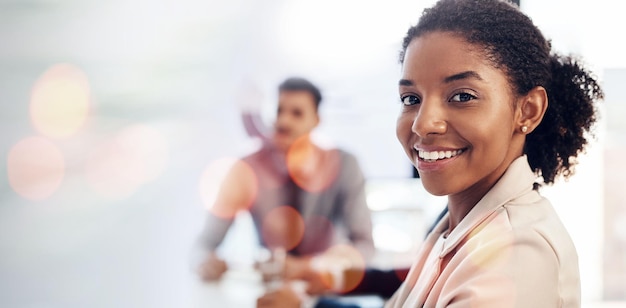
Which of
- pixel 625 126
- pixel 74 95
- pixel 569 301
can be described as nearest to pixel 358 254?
pixel 569 301

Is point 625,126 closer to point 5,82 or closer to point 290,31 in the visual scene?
point 290,31

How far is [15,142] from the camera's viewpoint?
3334mm

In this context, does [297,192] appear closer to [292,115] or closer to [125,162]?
[292,115]

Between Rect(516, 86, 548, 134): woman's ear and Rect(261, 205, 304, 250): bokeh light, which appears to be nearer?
Rect(516, 86, 548, 134): woman's ear

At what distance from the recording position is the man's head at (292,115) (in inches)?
89.6

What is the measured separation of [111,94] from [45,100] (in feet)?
1.41

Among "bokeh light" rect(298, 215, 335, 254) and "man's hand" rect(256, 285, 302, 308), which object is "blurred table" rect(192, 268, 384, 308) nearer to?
"man's hand" rect(256, 285, 302, 308)

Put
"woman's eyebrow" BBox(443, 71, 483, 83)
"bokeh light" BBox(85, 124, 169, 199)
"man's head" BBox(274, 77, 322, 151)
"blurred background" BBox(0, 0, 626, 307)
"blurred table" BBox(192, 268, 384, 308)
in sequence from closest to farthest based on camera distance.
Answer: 1. "woman's eyebrow" BBox(443, 71, 483, 83)
2. "blurred table" BBox(192, 268, 384, 308)
3. "man's head" BBox(274, 77, 322, 151)
4. "blurred background" BBox(0, 0, 626, 307)
5. "bokeh light" BBox(85, 124, 169, 199)

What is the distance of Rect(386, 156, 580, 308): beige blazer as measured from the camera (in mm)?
709

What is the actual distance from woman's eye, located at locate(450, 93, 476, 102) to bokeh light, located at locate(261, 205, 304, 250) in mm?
1364

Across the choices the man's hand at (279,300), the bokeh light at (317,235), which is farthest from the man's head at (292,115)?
the man's hand at (279,300)

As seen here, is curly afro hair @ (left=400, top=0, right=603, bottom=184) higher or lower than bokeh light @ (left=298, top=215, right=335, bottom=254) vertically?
higher

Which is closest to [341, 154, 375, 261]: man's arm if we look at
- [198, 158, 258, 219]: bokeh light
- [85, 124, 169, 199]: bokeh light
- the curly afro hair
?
[198, 158, 258, 219]: bokeh light

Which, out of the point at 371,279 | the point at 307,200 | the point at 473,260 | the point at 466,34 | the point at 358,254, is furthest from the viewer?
the point at 307,200
